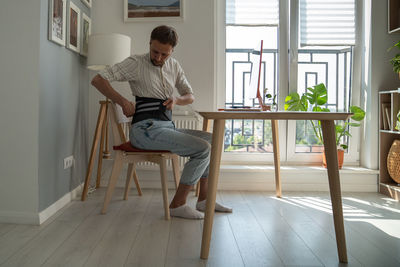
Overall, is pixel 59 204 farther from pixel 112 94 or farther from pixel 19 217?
pixel 112 94

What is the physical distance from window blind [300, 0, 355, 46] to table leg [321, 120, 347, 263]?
77.6 inches

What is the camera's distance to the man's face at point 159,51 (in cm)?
233

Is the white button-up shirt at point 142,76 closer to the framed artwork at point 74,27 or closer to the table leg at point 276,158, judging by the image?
the framed artwork at point 74,27

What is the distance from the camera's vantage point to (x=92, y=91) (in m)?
3.33

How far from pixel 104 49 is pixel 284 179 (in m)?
1.84

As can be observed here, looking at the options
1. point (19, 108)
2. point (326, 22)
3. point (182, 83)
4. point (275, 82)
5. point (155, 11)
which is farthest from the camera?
point (275, 82)

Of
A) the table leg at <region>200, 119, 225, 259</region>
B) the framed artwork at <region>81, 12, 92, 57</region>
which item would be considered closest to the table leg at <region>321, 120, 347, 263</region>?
the table leg at <region>200, 119, 225, 259</region>

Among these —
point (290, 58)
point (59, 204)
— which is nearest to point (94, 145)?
point (59, 204)

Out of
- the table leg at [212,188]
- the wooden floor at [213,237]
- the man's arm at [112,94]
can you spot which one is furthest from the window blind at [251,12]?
the table leg at [212,188]

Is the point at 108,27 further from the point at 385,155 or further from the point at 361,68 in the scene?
the point at 385,155

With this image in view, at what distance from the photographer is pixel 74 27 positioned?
9.30 ft

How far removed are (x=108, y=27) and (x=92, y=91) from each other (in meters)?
0.58

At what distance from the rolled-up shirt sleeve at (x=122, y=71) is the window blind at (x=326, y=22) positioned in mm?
Result: 1784

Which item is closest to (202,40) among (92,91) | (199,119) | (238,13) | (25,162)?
(238,13)
